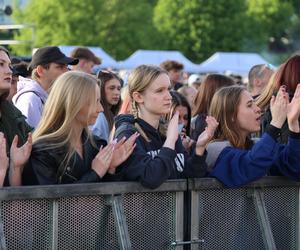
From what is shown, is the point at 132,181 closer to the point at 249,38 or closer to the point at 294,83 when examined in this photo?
the point at 294,83

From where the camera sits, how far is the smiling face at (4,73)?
5.48 meters

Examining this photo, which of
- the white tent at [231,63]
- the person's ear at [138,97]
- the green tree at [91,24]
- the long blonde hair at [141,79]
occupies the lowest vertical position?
the white tent at [231,63]

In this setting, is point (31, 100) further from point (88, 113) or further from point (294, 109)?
point (294, 109)

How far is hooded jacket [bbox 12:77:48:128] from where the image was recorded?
23.9 ft

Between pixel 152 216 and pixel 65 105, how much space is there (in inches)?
34.8

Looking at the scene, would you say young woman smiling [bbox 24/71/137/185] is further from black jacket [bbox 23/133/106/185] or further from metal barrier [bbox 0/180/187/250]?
metal barrier [bbox 0/180/187/250]

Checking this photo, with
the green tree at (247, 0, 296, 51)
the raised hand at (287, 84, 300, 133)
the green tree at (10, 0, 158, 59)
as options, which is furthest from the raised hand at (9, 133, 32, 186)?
the green tree at (247, 0, 296, 51)

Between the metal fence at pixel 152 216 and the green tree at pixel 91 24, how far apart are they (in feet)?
167

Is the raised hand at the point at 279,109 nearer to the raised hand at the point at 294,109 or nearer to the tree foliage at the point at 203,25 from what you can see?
the raised hand at the point at 294,109

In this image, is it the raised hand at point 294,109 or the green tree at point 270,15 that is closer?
the raised hand at point 294,109

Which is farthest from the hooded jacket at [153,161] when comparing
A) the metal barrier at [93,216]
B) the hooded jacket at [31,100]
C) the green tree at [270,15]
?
the green tree at [270,15]

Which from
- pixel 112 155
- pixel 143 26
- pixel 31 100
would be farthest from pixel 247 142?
pixel 143 26

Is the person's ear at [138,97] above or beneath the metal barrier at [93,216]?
above

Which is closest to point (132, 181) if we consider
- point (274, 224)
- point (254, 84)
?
point (274, 224)
